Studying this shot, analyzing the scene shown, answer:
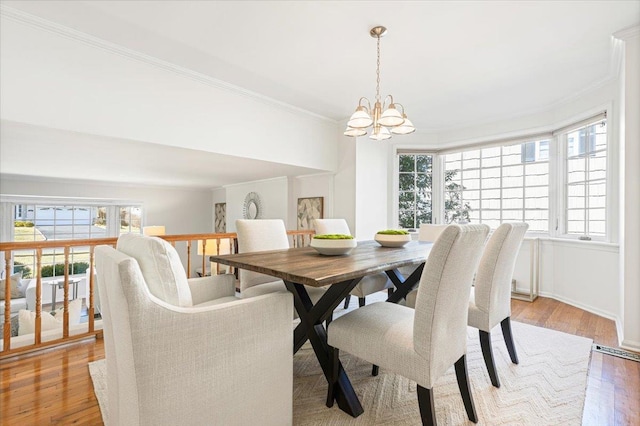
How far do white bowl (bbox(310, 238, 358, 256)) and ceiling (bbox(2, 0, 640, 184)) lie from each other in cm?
158

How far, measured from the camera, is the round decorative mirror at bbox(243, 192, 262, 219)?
5775mm

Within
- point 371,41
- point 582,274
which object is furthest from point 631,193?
point 371,41

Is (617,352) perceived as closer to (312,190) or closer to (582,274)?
(582,274)

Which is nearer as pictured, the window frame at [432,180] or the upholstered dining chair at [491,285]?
the upholstered dining chair at [491,285]

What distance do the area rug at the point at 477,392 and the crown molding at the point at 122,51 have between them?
2.37 m

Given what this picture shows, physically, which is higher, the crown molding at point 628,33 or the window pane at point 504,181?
the crown molding at point 628,33

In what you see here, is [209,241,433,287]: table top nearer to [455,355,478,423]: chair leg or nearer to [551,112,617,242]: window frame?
[455,355,478,423]: chair leg

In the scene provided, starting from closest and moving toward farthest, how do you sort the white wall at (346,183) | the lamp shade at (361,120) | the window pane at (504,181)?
the lamp shade at (361,120)
the window pane at (504,181)
the white wall at (346,183)

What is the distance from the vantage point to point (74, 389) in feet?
5.92

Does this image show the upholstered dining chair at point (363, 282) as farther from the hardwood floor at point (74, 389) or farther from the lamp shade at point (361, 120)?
the hardwood floor at point (74, 389)

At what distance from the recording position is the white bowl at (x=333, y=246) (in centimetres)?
193

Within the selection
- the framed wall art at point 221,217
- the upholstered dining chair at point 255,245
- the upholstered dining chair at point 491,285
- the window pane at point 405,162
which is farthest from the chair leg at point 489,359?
the framed wall art at point 221,217

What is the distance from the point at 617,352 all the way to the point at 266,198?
189 inches

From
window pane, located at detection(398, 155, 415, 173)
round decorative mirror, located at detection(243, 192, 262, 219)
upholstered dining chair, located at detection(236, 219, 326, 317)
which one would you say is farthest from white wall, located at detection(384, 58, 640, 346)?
round decorative mirror, located at detection(243, 192, 262, 219)
